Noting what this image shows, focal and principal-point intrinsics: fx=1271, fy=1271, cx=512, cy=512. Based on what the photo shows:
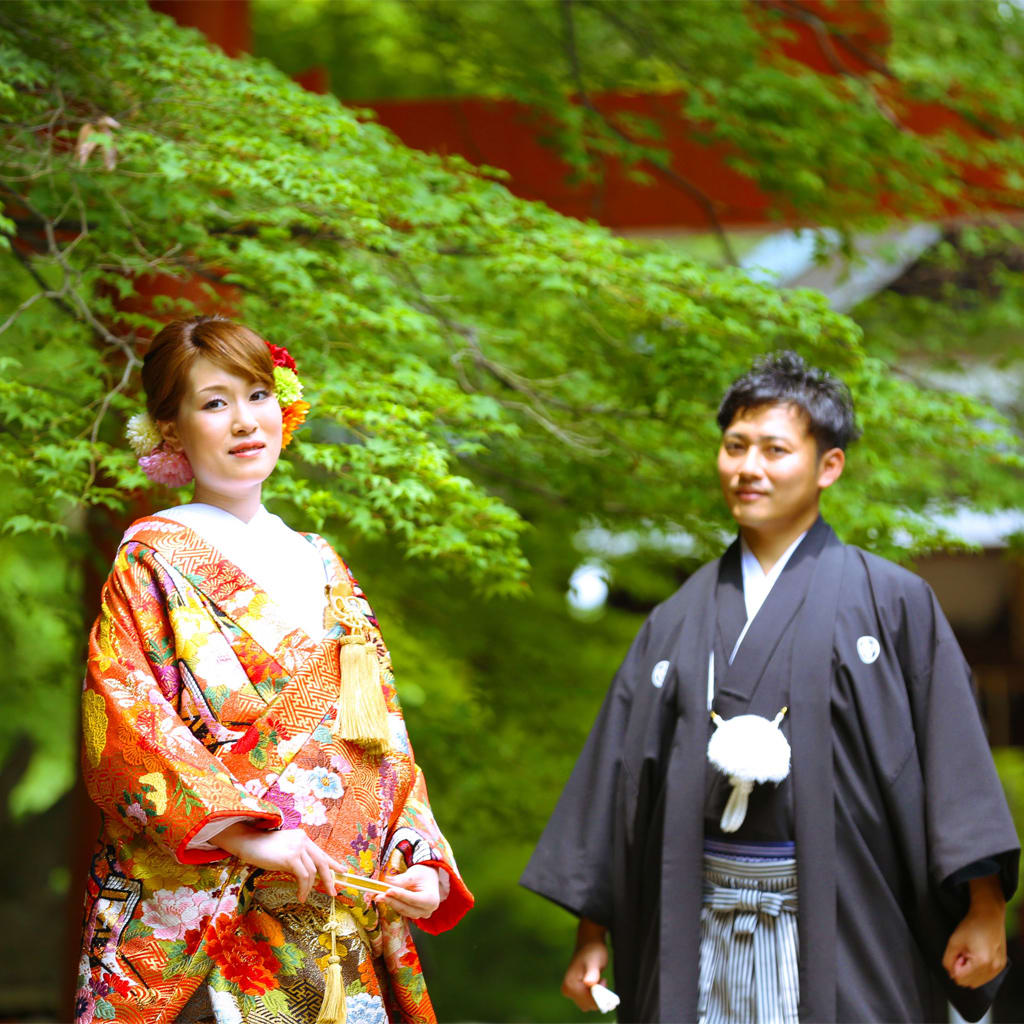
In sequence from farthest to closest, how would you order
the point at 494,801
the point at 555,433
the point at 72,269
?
the point at 494,801 → the point at 555,433 → the point at 72,269

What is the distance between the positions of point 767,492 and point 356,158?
1445mm

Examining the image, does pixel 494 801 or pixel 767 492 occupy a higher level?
pixel 767 492

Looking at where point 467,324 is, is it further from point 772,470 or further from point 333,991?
point 333,991

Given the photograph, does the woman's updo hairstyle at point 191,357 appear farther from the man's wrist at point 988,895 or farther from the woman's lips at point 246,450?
the man's wrist at point 988,895

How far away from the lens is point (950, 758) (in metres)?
2.85

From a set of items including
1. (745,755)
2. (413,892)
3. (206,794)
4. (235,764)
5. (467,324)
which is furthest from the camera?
(467,324)

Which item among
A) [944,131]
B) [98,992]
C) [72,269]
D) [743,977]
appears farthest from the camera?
[944,131]

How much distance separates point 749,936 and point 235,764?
1.32m

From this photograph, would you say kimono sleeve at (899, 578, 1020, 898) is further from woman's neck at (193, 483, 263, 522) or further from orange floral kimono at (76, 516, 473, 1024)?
woman's neck at (193, 483, 263, 522)

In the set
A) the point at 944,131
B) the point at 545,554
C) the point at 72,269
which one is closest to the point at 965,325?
the point at 944,131

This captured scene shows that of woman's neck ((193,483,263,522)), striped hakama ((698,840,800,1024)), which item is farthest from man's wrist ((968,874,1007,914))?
woman's neck ((193,483,263,522))

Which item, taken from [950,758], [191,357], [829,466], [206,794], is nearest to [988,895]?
[950,758]

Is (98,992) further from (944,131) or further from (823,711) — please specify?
(944,131)

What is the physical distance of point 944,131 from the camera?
17.4 feet
